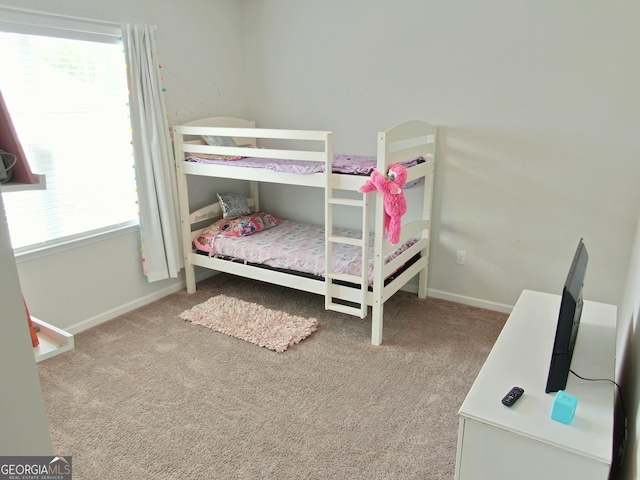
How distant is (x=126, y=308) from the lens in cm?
342

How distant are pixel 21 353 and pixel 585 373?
1703 millimetres

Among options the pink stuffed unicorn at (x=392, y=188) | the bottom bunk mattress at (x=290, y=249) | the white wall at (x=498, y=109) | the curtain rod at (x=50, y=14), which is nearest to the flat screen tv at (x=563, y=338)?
the pink stuffed unicorn at (x=392, y=188)

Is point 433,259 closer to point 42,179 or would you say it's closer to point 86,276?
point 86,276

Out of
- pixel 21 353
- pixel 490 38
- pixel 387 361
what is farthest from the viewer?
pixel 490 38

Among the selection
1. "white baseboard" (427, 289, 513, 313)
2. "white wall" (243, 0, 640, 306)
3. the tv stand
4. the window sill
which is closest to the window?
the window sill

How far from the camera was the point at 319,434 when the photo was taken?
2.16 meters

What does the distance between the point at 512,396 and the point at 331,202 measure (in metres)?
1.70

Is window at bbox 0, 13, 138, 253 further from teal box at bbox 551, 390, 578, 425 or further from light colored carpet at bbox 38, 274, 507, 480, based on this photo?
teal box at bbox 551, 390, 578, 425

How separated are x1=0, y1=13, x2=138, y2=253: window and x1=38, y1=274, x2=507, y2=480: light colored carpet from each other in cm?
78

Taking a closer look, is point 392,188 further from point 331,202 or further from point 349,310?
point 349,310

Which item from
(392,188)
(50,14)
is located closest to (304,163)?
(392,188)

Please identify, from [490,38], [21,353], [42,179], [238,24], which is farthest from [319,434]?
[238,24]

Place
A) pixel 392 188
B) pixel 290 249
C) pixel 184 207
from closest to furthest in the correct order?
pixel 392 188
pixel 290 249
pixel 184 207

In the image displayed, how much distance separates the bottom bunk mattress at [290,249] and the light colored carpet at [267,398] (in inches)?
15.7
